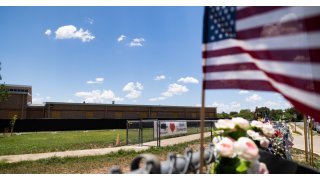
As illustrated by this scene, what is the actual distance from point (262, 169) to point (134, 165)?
92cm

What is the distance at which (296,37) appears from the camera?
83.4 inches

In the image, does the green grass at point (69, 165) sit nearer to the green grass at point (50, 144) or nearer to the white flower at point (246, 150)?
the green grass at point (50, 144)

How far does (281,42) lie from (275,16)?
6.5 inches

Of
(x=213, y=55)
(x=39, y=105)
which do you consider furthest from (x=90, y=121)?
(x=213, y=55)

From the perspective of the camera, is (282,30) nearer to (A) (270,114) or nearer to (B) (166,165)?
(B) (166,165)

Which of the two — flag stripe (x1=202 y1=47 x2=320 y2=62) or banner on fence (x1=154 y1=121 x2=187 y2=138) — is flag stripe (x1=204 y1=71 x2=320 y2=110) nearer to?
flag stripe (x1=202 y1=47 x2=320 y2=62)

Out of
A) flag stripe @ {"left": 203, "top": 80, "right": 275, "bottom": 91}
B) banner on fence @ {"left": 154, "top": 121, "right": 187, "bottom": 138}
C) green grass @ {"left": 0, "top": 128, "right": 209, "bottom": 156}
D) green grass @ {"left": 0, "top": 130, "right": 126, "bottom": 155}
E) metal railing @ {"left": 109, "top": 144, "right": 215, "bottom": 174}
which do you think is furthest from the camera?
banner on fence @ {"left": 154, "top": 121, "right": 187, "bottom": 138}

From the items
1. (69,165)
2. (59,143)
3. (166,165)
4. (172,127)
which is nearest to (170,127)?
(172,127)

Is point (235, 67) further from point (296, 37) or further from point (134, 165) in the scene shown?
point (134, 165)

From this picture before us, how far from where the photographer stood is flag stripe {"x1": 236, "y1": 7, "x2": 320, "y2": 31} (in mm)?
2100

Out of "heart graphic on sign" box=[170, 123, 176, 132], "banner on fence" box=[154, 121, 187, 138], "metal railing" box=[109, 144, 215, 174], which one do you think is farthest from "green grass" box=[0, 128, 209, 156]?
"metal railing" box=[109, 144, 215, 174]

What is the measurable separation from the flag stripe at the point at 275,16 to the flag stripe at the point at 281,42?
0.09 metres

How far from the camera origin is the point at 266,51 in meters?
2.21

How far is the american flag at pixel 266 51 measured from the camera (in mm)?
2086
